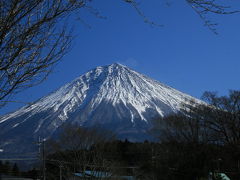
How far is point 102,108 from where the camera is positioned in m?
77.4

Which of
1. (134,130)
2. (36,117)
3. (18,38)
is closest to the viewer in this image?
(18,38)

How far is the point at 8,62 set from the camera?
8.70 feet

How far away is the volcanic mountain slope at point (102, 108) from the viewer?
63500mm

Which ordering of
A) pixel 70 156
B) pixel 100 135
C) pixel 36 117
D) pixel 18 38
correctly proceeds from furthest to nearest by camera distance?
pixel 36 117
pixel 100 135
pixel 70 156
pixel 18 38

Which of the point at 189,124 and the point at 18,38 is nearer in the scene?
the point at 18,38

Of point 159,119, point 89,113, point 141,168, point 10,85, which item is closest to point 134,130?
point 89,113

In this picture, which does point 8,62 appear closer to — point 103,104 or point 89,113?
point 89,113

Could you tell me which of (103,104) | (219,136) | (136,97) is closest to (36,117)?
(103,104)

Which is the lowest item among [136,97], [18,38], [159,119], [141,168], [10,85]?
[141,168]

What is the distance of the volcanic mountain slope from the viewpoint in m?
63.5

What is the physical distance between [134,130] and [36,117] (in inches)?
804

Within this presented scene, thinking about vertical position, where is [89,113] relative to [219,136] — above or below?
above

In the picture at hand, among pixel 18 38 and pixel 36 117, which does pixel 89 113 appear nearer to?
pixel 36 117

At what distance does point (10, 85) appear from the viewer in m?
2.74
